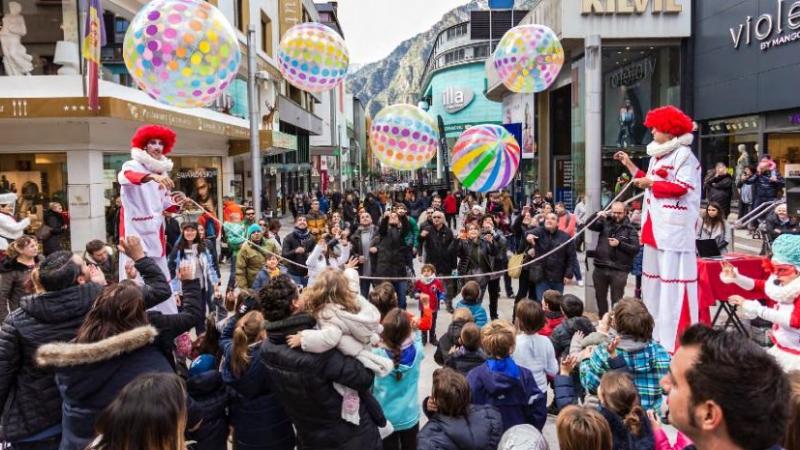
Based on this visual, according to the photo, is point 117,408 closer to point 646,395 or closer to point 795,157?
point 646,395

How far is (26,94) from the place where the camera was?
43.1 ft

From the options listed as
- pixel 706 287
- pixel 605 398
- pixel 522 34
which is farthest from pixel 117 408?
pixel 522 34

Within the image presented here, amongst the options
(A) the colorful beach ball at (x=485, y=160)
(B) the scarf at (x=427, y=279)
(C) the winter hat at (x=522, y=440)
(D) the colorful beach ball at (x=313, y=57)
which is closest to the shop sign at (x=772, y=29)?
(A) the colorful beach ball at (x=485, y=160)

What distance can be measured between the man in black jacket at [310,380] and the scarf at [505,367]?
0.86 m

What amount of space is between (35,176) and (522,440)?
14038 millimetres

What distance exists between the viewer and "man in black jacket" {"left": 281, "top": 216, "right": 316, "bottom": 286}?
29.8 ft

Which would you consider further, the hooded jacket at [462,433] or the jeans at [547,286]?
the jeans at [547,286]

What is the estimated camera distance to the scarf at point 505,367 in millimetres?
3836

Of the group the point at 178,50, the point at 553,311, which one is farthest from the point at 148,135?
the point at 553,311

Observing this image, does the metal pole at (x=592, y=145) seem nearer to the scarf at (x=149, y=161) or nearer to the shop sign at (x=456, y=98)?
the scarf at (x=149, y=161)

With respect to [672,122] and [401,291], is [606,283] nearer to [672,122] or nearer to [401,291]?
[401,291]

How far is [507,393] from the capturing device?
3.79 meters

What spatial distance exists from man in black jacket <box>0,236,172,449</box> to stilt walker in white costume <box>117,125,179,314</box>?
2.09 m

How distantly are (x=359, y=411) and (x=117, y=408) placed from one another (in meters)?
1.46
